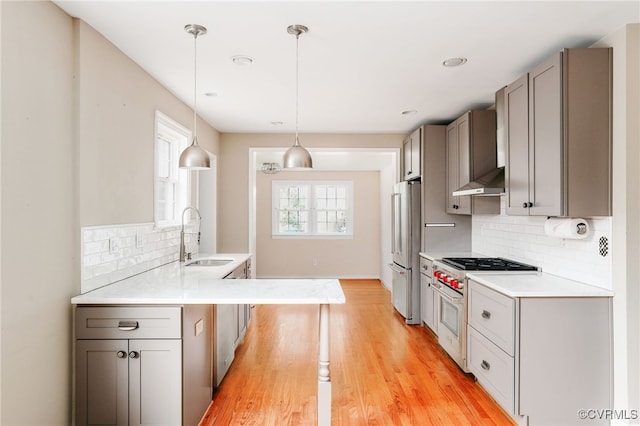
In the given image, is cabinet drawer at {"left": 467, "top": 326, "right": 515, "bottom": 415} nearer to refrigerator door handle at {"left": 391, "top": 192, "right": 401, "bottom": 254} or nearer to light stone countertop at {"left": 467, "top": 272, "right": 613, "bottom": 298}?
light stone countertop at {"left": 467, "top": 272, "right": 613, "bottom": 298}

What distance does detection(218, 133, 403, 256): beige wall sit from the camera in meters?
5.27

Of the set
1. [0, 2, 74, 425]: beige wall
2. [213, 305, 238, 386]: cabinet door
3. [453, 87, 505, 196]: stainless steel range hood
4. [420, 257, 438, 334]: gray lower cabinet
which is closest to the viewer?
[0, 2, 74, 425]: beige wall

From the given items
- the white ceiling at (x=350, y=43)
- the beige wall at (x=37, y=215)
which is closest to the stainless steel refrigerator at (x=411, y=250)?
the white ceiling at (x=350, y=43)

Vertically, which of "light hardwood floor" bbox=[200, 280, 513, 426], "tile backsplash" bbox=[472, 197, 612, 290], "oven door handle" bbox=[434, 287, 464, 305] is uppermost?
"tile backsplash" bbox=[472, 197, 612, 290]

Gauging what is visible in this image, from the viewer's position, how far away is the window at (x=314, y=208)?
7.87m

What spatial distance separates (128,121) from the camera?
2.76 m

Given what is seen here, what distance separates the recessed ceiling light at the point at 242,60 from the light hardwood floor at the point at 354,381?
8.12 feet

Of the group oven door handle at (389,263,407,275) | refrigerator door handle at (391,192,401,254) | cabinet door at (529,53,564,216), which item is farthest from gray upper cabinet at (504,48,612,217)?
refrigerator door handle at (391,192,401,254)

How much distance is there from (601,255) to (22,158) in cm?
333

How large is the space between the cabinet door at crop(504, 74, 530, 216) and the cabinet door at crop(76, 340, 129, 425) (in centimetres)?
281

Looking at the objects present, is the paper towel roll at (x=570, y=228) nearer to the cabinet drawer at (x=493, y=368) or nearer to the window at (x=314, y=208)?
the cabinet drawer at (x=493, y=368)

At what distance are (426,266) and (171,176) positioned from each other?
296cm

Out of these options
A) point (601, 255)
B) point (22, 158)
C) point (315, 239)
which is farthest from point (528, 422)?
point (315, 239)

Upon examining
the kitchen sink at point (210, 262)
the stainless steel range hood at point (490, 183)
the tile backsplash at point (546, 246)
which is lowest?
the kitchen sink at point (210, 262)
